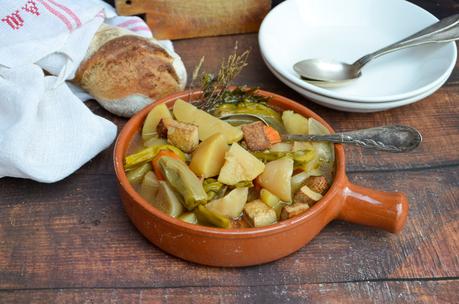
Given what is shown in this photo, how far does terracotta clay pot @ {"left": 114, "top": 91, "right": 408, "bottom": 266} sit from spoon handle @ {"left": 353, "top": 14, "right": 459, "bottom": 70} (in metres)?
0.45

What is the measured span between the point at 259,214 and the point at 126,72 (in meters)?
0.53

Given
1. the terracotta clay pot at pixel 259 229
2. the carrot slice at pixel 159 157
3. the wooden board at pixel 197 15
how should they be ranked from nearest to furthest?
the terracotta clay pot at pixel 259 229, the carrot slice at pixel 159 157, the wooden board at pixel 197 15

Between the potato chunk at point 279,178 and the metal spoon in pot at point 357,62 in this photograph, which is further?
the metal spoon in pot at point 357,62

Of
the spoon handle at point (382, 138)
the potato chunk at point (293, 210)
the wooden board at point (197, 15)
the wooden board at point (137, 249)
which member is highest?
the spoon handle at point (382, 138)

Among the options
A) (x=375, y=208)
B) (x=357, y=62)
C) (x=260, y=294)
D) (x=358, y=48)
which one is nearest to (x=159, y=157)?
(x=260, y=294)

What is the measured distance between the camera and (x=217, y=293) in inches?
39.6

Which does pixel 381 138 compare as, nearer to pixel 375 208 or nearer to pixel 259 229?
pixel 375 208

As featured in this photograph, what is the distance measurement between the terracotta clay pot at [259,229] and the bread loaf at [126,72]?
236 millimetres

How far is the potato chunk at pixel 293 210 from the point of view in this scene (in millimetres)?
995

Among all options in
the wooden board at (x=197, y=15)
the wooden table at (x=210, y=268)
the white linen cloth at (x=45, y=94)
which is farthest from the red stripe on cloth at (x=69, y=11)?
the wooden table at (x=210, y=268)

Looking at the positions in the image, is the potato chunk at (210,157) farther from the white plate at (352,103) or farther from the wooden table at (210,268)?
the white plate at (352,103)

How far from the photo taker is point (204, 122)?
116 cm

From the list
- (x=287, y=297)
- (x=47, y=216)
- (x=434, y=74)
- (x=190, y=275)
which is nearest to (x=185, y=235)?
(x=190, y=275)

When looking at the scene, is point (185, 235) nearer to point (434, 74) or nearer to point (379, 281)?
point (379, 281)
